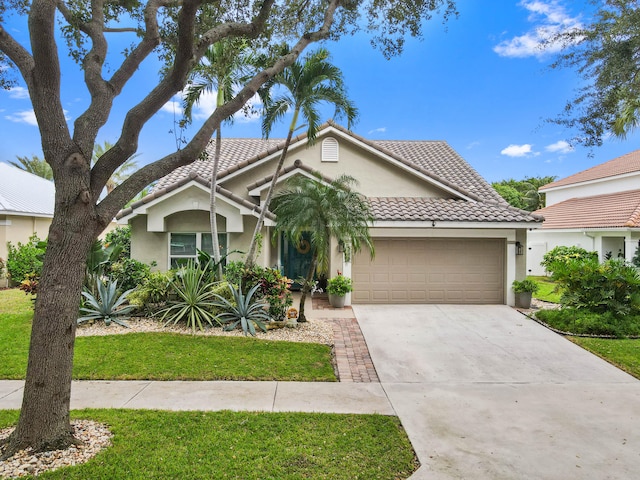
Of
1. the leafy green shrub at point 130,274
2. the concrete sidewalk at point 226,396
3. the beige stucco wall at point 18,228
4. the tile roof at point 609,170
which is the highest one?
the tile roof at point 609,170

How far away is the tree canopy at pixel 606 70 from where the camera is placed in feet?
21.5

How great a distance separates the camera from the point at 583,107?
7.58 meters

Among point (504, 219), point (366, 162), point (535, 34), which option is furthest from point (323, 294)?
point (535, 34)

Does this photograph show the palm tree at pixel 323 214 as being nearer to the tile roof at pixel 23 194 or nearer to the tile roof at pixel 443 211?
the tile roof at pixel 443 211

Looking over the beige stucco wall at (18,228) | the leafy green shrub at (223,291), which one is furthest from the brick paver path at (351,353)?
the beige stucco wall at (18,228)

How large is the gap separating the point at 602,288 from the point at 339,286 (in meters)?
7.19

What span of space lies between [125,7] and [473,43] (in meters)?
9.79

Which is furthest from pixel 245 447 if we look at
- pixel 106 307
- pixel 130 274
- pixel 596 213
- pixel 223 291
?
pixel 596 213

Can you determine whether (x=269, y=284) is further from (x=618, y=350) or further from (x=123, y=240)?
(x=123, y=240)

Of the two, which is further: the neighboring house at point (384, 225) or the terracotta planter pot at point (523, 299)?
the terracotta planter pot at point (523, 299)

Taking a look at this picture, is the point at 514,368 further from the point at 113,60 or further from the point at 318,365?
the point at 113,60

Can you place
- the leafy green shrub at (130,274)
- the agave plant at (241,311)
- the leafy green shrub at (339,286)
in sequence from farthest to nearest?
the leafy green shrub at (339,286), the leafy green shrub at (130,274), the agave plant at (241,311)

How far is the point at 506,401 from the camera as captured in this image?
6219 millimetres

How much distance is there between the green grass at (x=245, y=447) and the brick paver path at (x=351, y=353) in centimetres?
183
